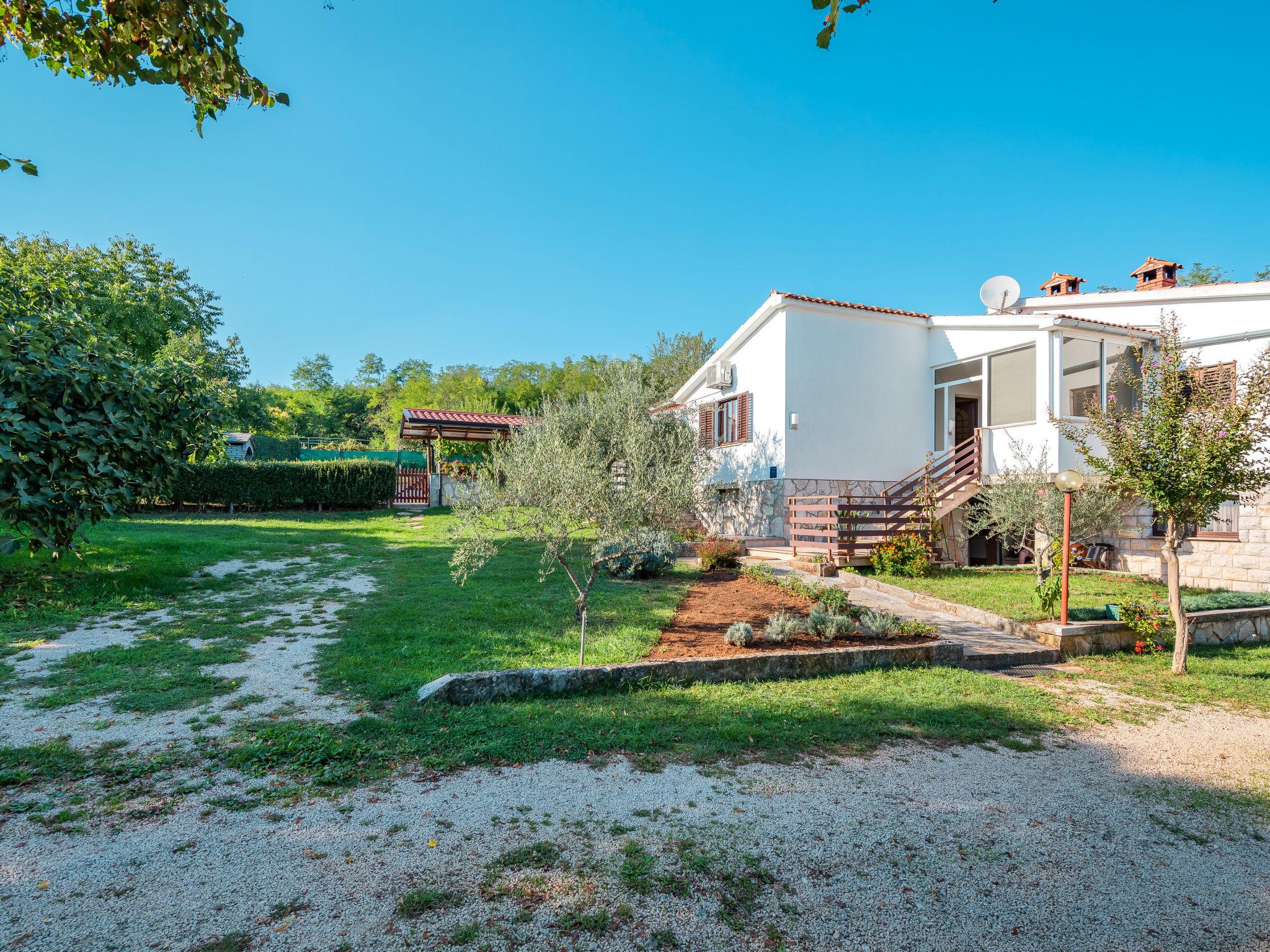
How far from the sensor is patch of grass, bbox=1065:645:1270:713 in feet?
20.0

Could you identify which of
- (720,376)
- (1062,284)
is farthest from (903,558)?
(1062,284)

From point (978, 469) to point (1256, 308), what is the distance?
5557 millimetres

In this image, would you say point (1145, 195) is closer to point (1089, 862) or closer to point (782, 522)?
point (782, 522)

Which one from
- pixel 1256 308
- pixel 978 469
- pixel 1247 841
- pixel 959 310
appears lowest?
pixel 1247 841

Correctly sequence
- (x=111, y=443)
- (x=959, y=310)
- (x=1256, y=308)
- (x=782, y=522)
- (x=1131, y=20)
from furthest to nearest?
1. (x=959, y=310)
2. (x=782, y=522)
3. (x=1256, y=308)
4. (x=1131, y=20)
5. (x=111, y=443)

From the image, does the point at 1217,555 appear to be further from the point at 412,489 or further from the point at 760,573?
the point at 412,489

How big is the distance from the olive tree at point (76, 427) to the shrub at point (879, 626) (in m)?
8.08

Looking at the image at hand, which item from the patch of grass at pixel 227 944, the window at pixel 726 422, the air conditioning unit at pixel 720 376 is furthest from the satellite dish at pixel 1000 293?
the patch of grass at pixel 227 944

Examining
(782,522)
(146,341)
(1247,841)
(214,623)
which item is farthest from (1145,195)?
(146,341)

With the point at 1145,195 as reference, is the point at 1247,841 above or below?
below

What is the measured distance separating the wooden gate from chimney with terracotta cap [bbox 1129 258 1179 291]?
22.0m

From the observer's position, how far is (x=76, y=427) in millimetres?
6480

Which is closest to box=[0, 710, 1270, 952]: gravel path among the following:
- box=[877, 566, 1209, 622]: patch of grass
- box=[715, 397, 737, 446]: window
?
box=[877, 566, 1209, 622]: patch of grass

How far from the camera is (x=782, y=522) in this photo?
1518cm
